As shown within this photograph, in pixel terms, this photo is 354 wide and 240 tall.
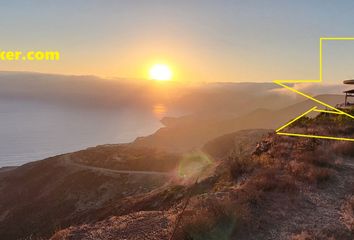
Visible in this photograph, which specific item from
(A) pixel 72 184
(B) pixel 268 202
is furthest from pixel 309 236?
(A) pixel 72 184

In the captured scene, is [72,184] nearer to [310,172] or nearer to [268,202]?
[310,172]

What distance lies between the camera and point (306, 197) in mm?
14891

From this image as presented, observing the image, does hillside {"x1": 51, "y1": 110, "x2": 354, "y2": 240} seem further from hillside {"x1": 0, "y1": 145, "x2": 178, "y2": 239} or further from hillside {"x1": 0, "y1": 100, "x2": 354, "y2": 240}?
hillside {"x1": 0, "y1": 145, "x2": 178, "y2": 239}

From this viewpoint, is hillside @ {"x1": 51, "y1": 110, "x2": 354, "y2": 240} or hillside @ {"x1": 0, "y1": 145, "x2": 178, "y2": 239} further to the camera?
hillside @ {"x1": 0, "y1": 145, "x2": 178, "y2": 239}

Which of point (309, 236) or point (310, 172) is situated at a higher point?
point (310, 172)

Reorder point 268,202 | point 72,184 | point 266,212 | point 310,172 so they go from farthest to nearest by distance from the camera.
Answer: point 72,184 → point 310,172 → point 268,202 → point 266,212

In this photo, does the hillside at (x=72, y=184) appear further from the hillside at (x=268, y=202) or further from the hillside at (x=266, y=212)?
the hillside at (x=266, y=212)

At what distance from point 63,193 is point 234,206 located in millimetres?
66128

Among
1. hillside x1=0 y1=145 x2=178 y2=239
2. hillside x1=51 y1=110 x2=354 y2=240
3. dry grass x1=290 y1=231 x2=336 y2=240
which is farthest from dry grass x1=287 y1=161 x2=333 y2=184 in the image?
hillside x1=0 y1=145 x2=178 y2=239

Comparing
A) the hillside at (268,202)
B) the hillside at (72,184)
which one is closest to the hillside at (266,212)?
the hillside at (268,202)

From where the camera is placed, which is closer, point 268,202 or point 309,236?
point 309,236

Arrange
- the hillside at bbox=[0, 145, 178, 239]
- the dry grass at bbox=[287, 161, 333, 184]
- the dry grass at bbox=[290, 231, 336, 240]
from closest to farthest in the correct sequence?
the dry grass at bbox=[290, 231, 336, 240]
the dry grass at bbox=[287, 161, 333, 184]
the hillside at bbox=[0, 145, 178, 239]

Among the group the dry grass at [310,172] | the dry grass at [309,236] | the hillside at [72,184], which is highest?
the dry grass at [310,172]

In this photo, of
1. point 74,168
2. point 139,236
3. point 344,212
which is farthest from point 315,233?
point 74,168
